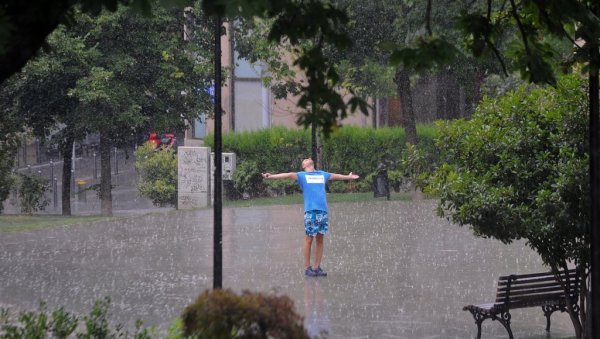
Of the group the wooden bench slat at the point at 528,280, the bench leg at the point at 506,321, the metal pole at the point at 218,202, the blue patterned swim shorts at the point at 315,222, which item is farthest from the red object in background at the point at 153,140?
the bench leg at the point at 506,321

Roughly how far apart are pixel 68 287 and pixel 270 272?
113 inches

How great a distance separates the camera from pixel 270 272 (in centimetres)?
1620

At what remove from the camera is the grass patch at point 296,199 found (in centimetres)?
2961

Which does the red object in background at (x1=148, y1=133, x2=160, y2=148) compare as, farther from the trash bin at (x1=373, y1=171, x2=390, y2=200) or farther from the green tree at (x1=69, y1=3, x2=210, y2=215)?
the trash bin at (x1=373, y1=171, x2=390, y2=200)

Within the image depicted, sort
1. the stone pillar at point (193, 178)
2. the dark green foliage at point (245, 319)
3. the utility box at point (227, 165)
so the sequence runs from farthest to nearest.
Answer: the utility box at point (227, 165)
the stone pillar at point (193, 178)
the dark green foliage at point (245, 319)

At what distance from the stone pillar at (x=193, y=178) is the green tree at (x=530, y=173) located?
1879 centimetres

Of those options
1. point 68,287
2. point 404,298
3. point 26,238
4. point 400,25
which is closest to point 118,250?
point 26,238

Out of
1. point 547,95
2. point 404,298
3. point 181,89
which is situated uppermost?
point 181,89

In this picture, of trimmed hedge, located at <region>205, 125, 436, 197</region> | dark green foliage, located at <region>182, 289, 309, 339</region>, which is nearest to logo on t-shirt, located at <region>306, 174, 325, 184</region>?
dark green foliage, located at <region>182, 289, 309, 339</region>

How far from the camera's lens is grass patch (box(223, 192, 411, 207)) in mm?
29609

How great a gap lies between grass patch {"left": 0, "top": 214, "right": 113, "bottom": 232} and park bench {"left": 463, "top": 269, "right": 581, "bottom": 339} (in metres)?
13.9

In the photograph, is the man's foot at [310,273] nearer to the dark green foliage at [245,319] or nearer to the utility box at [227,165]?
the dark green foliage at [245,319]

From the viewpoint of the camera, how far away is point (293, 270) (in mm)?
16422

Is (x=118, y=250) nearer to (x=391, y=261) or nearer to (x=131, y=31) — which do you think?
(x=391, y=261)
